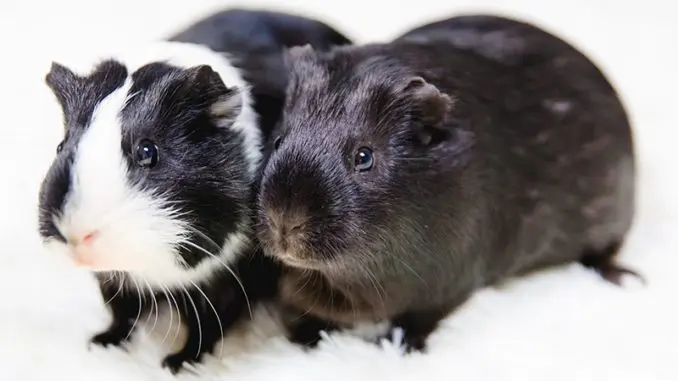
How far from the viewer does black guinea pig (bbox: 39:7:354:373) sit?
1110 millimetres

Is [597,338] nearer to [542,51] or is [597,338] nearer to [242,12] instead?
[542,51]

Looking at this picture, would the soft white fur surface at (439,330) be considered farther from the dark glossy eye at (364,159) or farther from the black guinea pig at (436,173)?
the dark glossy eye at (364,159)

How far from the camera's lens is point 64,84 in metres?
1.21

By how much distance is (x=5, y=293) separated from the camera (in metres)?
1.44

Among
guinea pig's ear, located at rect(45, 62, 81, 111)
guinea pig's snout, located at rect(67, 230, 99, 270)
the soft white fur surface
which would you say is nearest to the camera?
guinea pig's snout, located at rect(67, 230, 99, 270)

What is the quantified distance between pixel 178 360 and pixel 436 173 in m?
0.45

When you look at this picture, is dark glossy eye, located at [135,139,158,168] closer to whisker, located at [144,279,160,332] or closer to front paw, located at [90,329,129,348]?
whisker, located at [144,279,160,332]

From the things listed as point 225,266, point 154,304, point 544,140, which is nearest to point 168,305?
point 154,304

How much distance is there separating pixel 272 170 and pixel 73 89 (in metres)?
0.27

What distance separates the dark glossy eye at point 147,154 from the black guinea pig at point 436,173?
0.45 ft

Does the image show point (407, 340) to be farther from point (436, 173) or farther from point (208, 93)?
point (208, 93)

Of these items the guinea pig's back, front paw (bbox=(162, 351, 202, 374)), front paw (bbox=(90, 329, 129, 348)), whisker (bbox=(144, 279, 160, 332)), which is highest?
A: the guinea pig's back

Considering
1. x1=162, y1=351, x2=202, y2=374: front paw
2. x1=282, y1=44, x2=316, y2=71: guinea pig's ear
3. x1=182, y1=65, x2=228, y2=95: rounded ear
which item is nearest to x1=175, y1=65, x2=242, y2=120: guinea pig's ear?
x1=182, y1=65, x2=228, y2=95: rounded ear

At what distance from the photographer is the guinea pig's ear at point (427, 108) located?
121cm
